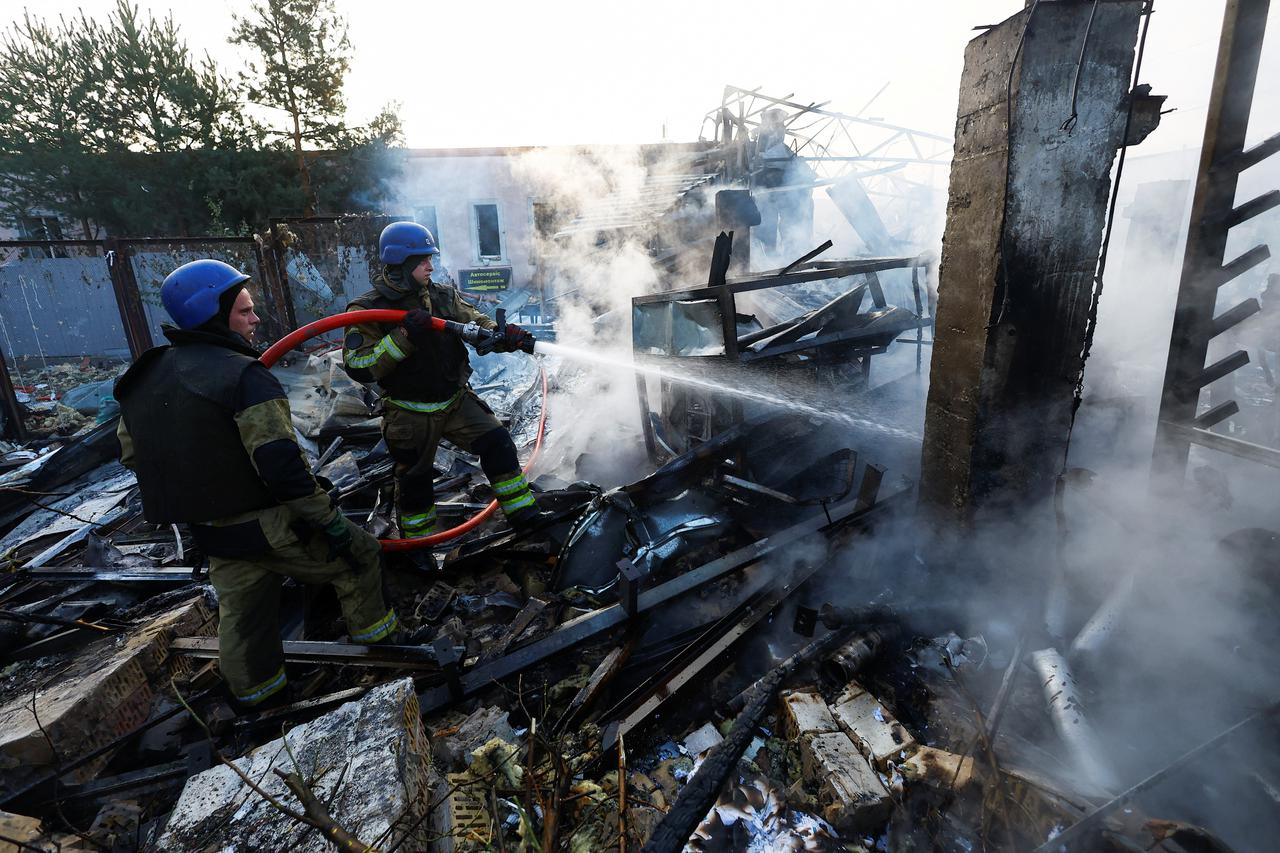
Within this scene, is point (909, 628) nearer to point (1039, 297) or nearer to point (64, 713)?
point (1039, 297)

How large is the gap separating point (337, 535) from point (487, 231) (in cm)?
1836

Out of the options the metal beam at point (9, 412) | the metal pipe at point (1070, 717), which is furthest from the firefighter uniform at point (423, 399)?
the metal beam at point (9, 412)

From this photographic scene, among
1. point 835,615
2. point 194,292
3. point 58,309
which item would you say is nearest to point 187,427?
point 194,292

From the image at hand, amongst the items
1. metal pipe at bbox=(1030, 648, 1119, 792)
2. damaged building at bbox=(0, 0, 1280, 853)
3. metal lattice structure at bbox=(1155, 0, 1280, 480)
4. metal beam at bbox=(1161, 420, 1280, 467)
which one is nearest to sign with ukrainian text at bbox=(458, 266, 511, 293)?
damaged building at bbox=(0, 0, 1280, 853)

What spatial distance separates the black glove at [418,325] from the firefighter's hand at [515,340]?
0.48 meters

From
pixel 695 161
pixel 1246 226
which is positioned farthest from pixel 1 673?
pixel 1246 226

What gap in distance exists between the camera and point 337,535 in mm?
2971

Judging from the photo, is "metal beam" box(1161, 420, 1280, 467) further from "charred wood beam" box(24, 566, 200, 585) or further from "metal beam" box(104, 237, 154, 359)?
"metal beam" box(104, 237, 154, 359)

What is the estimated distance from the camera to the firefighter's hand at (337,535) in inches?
116

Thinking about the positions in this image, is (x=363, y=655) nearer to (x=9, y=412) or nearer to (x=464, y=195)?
(x=9, y=412)

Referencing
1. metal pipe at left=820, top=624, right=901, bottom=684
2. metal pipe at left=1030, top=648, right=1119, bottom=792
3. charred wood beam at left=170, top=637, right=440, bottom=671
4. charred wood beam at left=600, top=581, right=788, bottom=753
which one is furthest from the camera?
charred wood beam at left=170, top=637, right=440, bottom=671

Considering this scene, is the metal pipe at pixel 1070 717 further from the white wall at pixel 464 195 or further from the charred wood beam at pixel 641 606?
the white wall at pixel 464 195

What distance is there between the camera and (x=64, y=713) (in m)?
2.66

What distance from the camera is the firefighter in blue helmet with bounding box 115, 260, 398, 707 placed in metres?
2.57
